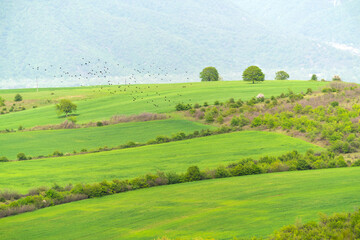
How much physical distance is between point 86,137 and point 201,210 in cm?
4528

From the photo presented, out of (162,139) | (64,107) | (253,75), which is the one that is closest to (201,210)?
(162,139)

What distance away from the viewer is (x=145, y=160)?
5278 centimetres

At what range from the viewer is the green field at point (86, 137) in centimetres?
6625

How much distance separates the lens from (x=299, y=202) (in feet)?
95.1

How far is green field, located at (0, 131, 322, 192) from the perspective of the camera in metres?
46.2

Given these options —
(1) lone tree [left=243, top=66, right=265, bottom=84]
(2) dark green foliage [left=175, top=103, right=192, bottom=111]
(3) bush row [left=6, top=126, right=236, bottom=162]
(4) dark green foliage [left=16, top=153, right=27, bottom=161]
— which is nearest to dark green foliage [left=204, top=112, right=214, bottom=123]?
(2) dark green foliage [left=175, top=103, right=192, bottom=111]

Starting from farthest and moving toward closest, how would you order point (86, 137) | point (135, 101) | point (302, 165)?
point (135, 101) → point (86, 137) → point (302, 165)

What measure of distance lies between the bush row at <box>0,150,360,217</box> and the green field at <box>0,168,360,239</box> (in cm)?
126

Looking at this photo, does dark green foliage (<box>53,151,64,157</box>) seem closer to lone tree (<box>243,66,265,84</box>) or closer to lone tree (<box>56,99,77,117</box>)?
lone tree (<box>56,99,77,117</box>)

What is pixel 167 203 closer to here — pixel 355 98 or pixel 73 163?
Answer: pixel 73 163

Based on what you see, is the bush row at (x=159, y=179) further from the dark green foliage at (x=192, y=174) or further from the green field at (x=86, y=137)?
the green field at (x=86, y=137)

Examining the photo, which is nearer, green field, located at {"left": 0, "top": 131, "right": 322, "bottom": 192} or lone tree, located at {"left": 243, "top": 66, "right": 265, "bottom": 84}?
green field, located at {"left": 0, "top": 131, "right": 322, "bottom": 192}

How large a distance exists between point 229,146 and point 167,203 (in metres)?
25.1

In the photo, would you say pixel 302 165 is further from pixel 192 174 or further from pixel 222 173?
pixel 192 174
